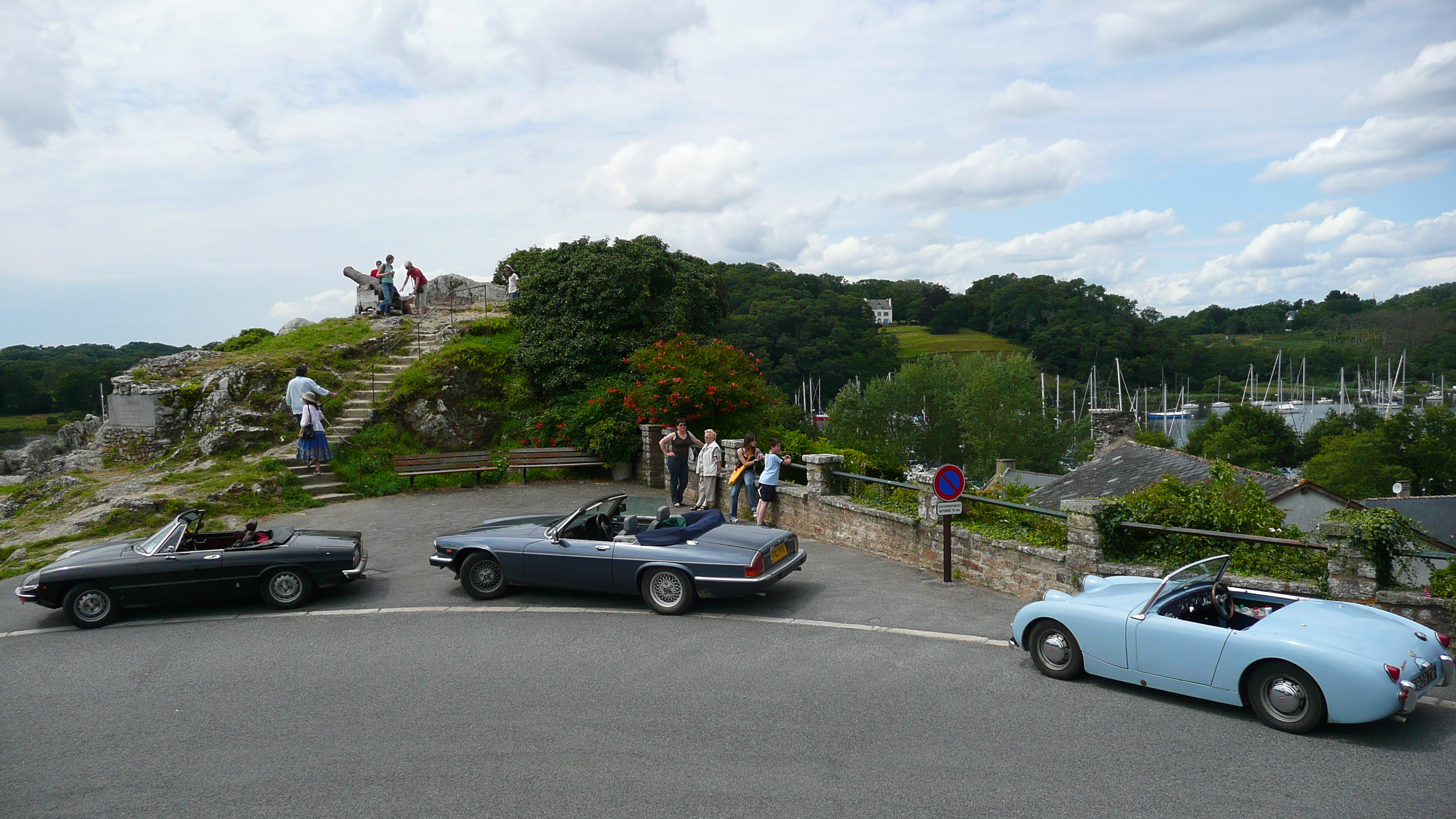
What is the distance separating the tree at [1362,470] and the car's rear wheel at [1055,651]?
49025 millimetres

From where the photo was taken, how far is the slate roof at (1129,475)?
23219mm

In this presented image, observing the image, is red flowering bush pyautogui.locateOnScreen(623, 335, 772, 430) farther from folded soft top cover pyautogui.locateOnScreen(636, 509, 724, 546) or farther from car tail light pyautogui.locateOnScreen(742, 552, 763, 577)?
car tail light pyautogui.locateOnScreen(742, 552, 763, 577)

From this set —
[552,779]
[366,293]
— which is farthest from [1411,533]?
[366,293]

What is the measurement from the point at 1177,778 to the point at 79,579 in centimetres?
1092

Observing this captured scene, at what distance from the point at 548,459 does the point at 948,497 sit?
10.9 metres

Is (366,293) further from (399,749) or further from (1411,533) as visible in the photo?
(1411,533)

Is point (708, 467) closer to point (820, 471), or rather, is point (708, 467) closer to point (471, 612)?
point (820, 471)

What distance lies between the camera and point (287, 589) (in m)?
10.0

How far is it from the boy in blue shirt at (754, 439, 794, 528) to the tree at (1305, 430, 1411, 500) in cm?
4574

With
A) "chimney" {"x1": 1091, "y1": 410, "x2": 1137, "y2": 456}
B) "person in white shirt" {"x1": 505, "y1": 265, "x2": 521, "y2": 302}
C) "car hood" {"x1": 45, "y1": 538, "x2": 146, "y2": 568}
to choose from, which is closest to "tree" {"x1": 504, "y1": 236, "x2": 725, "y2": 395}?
"person in white shirt" {"x1": 505, "y1": 265, "x2": 521, "y2": 302}

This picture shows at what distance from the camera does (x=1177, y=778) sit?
17.7ft

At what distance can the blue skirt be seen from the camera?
17094 millimetres

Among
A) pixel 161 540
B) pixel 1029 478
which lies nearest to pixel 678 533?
pixel 161 540

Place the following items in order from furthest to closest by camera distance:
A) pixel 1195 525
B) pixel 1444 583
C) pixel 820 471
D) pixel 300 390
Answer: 1. pixel 300 390
2. pixel 820 471
3. pixel 1195 525
4. pixel 1444 583
